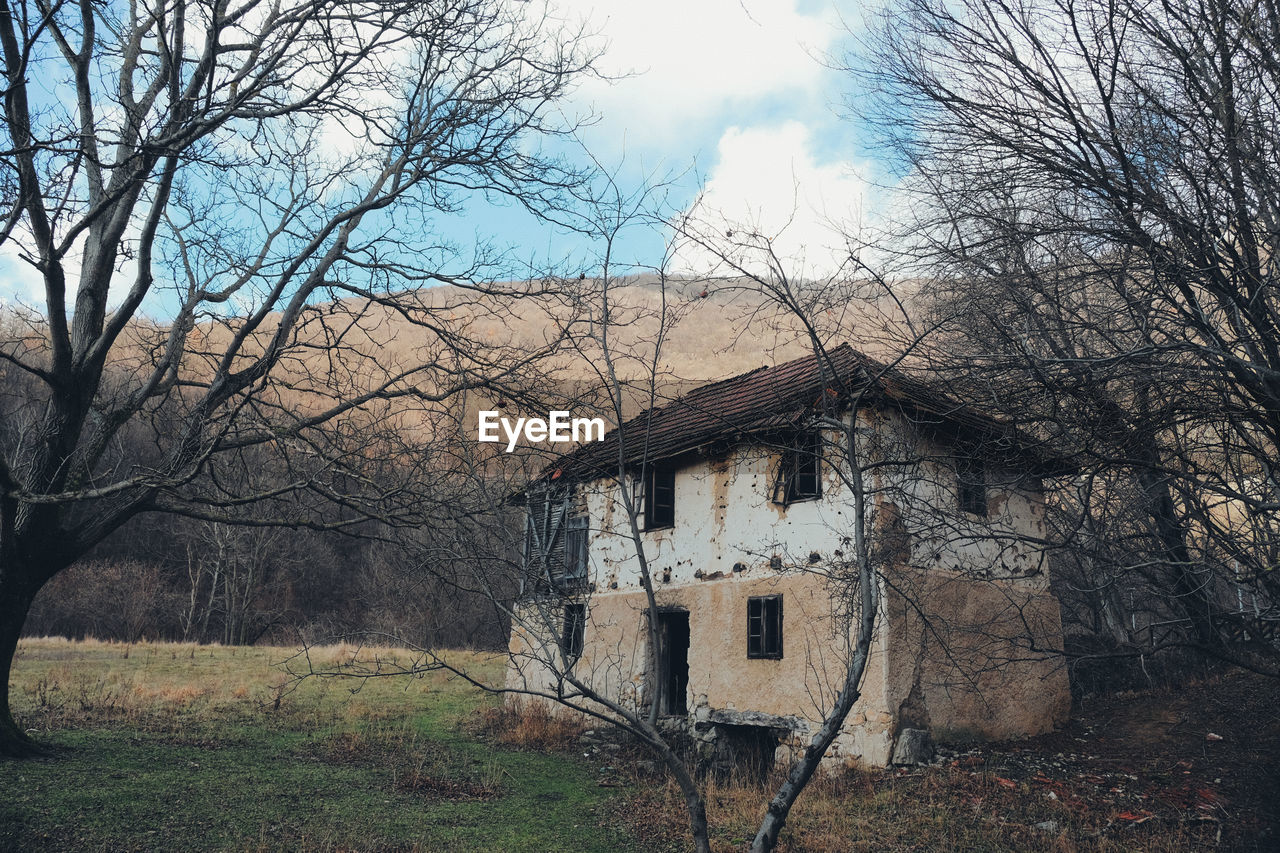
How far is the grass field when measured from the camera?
26.3ft

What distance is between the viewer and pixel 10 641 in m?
8.80

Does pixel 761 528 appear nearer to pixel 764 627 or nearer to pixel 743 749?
pixel 764 627

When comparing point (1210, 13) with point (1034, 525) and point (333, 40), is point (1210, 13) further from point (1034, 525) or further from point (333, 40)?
point (1034, 525)

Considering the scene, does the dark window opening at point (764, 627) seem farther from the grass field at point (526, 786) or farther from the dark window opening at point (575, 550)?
the dark window opening at point (575, 550)

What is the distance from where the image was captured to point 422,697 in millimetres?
18391

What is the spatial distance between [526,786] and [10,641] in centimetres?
583

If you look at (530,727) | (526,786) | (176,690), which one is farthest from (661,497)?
(176,690)

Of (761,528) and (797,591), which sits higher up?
(761,528)

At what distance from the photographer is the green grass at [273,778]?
7.57 meters

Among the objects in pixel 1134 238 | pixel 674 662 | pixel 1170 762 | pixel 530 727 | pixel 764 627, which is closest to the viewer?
pixel 1134 238

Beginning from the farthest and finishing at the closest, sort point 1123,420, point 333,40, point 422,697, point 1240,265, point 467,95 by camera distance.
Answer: point 422,697
point 467,95
point 333,40
point 1123,420
point 1240,265

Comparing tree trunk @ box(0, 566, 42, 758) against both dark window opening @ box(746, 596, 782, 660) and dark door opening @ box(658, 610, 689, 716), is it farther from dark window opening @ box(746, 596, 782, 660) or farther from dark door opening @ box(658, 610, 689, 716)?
dark window opening @ box(746, 596, 782, 660)

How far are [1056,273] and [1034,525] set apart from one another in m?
10.1

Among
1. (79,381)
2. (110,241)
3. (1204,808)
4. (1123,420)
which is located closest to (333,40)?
(110,241)
